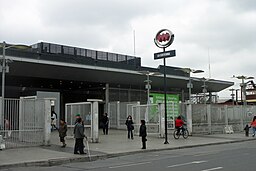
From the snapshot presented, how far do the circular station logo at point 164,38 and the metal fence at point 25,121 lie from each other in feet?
28.9

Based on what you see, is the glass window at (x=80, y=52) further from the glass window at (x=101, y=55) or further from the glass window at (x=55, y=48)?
the glass window at (x=55, y=48)

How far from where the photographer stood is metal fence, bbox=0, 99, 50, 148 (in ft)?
64.5

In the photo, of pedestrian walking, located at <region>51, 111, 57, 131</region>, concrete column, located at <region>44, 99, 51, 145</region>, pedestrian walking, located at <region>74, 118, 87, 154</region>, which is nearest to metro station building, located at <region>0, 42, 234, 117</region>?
pedestrian walking, located at <region>51, 111, 57, 131</region>

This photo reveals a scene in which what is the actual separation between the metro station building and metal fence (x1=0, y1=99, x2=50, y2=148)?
32.8 feet

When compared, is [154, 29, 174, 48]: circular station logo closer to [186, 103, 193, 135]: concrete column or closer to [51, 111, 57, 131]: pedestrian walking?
[186, 103, 193, 135]: concrete column

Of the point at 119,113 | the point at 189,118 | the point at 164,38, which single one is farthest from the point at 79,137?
the point at 119,113

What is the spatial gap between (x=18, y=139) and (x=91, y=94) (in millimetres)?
30113

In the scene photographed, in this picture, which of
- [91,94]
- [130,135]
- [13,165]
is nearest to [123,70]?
[91,94]

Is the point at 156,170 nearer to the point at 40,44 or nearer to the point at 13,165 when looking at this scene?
the point at 13,165

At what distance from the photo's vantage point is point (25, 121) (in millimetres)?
20484

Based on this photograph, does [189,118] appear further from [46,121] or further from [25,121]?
[25,121]

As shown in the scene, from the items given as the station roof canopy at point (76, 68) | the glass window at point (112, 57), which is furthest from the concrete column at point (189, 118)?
the glass window at point (112, 57)

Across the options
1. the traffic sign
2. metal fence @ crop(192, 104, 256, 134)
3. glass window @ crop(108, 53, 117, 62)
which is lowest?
metal fence @ crop(192, 104, 256, 134)

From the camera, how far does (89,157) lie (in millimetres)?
16375
